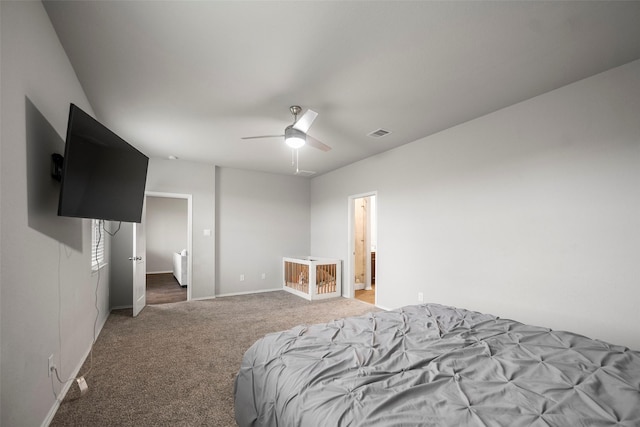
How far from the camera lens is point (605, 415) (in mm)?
1069

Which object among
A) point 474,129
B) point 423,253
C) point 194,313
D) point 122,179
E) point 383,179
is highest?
point 474,129

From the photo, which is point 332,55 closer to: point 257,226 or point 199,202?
point 199,202

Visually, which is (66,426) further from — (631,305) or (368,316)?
(631,305)

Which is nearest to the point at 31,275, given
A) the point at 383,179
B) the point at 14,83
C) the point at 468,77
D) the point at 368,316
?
the point at 14,83

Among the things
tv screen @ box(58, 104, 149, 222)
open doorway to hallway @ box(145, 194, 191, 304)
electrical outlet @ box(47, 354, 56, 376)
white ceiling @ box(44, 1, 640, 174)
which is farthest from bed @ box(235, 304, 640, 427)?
open doorway to hallway @ box(145, 194, 191, 304)

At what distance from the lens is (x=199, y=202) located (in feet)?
17.7

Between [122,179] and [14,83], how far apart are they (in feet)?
3.67

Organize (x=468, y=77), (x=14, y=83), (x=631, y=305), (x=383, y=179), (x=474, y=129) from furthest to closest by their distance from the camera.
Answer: (x=383, y=179) → (x=474, y=129) → (x=468, y=77) → (x=631, y=305) → (x=14, y=83)

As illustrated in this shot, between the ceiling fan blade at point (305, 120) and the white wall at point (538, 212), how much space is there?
2.03 meters

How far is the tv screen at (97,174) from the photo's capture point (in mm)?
1669

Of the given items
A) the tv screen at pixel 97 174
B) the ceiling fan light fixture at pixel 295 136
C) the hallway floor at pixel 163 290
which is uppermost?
the ceiling fan light fixture at pixel 295 136

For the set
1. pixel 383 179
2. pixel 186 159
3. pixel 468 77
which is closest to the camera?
pixel 468 77

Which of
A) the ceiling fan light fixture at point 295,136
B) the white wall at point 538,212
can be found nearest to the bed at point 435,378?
the white wall at point 538,212

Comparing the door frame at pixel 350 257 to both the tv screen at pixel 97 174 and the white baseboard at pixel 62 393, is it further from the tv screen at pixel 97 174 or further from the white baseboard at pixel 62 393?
the white baseboard at pixel 62 393
